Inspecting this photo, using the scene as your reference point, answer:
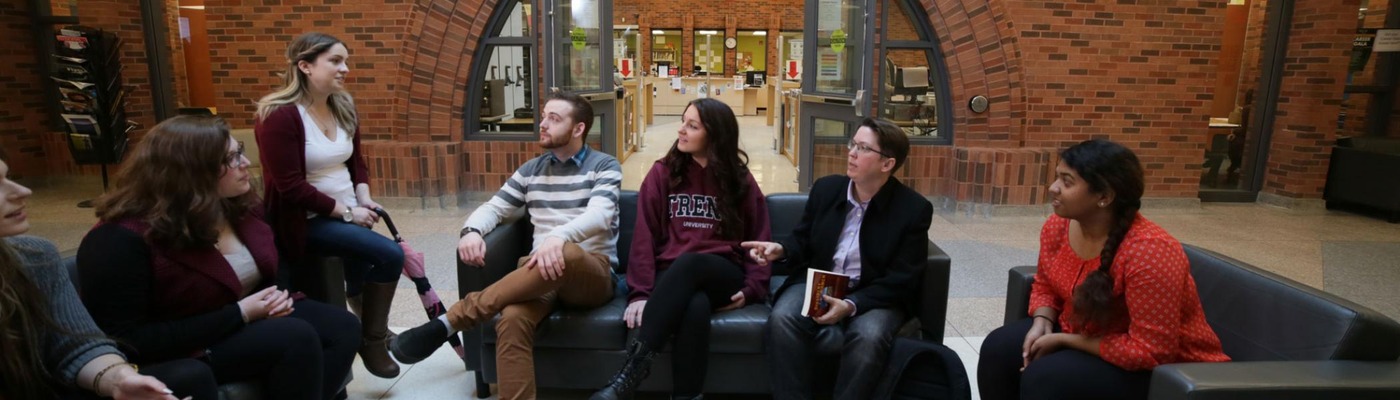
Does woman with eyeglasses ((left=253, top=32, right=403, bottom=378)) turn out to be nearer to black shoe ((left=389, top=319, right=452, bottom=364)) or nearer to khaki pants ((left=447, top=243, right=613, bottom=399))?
black shoe ((left=389, top=319, right=452, bottom=364))

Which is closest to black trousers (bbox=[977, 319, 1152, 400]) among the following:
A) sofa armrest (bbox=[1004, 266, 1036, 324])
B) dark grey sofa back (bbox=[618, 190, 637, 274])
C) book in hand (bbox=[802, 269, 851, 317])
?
sofa armrest (bbox=[1004, 266, 1036, 324])

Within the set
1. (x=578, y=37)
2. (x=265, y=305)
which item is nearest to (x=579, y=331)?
(x=265, y=305)

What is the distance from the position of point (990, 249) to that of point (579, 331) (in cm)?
341

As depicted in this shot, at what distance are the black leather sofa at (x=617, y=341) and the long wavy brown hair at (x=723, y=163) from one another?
33 cm

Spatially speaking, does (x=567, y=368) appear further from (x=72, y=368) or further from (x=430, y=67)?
(x=430, y=67)

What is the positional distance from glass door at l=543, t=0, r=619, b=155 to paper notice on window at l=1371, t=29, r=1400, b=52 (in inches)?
255

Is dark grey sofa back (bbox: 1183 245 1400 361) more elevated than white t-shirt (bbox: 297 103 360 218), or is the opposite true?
white t-shirt (bbox: 297 103 360 218)

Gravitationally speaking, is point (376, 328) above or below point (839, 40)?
below

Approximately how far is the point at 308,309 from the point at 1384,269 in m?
5.95

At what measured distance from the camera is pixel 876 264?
2.61m

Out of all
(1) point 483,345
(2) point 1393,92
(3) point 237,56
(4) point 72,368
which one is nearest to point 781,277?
(1) point 483,345

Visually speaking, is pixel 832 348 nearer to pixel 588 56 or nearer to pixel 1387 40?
pixel 588 56

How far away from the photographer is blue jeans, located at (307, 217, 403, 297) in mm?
2779

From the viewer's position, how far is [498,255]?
110 inches
